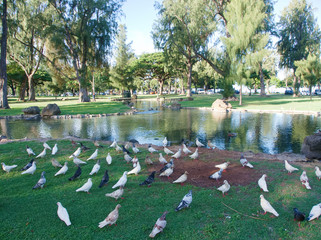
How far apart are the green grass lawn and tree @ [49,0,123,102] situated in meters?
37.8

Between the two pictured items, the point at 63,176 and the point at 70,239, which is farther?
the point at 63,176

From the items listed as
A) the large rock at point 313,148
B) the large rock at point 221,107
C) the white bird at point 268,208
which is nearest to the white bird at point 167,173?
the white bird at point 268,208

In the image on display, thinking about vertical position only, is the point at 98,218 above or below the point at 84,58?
below

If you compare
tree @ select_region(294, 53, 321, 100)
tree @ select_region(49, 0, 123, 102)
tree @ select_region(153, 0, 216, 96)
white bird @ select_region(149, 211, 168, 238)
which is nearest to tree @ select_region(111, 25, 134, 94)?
tree @ select_region(153, 0, 216, 96)

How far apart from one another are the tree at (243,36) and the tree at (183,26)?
6287 mm

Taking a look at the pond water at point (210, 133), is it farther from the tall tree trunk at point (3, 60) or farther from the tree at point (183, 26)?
the tree at point (183, 26)

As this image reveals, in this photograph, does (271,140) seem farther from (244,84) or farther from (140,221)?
(244,84)

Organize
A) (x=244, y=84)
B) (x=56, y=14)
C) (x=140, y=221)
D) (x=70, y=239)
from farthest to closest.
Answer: (x=56, y=14), (x=244, y=84), (x=140, y=221), (x=70, y=239)

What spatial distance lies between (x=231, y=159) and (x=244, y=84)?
3078cm

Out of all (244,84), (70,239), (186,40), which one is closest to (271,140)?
(70,239)

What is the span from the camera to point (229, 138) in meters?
16.1

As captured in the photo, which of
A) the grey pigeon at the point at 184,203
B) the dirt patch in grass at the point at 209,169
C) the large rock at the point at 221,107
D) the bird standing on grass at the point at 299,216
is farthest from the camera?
the large rock at the point at 221,107

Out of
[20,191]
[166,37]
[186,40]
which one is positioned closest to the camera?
[20,191]

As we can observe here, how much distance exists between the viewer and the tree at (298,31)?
173ft
